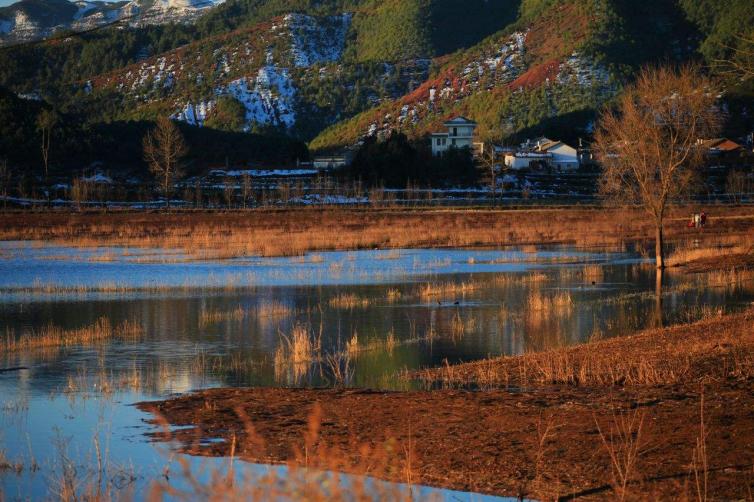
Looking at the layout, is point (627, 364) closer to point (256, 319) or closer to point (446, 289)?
point (256, 319)

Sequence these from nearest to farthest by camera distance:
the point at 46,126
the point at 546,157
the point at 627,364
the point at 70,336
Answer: the point at 627,364
the point at 70,336
the point at 46,126
the point at 546,157

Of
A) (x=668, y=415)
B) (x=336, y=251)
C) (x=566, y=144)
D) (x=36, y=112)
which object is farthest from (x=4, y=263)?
(x=566, y=144)

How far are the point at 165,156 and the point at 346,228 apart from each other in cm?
3410

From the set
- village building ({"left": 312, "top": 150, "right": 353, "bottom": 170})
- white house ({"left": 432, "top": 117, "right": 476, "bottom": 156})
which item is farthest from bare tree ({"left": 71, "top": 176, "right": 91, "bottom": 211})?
white house ({"left": 432, "top": 117, "right": 476, "bottom": 156})

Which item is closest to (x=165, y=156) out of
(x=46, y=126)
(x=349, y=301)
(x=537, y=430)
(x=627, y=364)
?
(x=46, y=126)

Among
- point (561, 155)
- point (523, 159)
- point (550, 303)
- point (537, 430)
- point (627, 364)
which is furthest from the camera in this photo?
point (561, 155)

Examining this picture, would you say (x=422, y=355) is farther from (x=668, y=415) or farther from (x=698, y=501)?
(x=698, y=501)

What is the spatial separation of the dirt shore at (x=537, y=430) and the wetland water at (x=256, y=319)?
4.53 ft

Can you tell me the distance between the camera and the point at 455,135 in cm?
13275

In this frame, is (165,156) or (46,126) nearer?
(165,156)

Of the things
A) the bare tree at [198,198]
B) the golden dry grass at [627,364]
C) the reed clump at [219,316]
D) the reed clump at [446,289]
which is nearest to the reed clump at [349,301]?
the reed clump at [446,289]

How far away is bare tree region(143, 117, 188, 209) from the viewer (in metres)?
91.0

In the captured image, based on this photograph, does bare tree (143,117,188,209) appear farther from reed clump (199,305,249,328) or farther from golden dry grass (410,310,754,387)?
golden dry grass (410,310,754,387)

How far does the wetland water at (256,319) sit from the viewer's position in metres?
14.3
